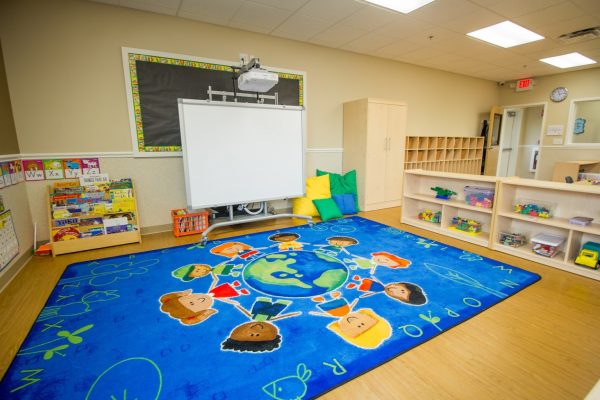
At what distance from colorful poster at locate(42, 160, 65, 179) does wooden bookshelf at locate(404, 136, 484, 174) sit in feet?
16.8

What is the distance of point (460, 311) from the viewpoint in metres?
1.85

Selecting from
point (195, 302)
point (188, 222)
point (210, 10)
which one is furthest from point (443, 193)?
point (210, 10)

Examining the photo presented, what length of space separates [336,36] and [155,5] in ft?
7.48

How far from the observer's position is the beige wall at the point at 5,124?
251cm

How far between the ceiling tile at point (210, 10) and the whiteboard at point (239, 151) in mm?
1028

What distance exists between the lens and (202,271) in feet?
8.03

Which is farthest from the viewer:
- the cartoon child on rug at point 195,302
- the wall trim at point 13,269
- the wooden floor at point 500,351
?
the wall trim at point 13,269

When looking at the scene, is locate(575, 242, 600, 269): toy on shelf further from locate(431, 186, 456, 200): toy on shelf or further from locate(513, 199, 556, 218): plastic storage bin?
locate(431, 186, 456, 200): toy on shelf

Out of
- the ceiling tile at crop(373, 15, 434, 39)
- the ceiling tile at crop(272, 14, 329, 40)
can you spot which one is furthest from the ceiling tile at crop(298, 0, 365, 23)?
the ceiling tile at crop(373, 15, 434, 39)

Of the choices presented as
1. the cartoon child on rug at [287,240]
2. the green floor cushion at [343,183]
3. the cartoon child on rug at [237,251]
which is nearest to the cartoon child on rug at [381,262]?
the cartoon child on rug at [287,240]

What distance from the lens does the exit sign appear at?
6354 mm

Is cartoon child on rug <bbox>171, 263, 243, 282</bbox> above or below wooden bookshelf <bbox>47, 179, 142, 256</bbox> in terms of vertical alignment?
below

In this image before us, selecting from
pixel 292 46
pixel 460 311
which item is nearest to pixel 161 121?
pixel 292 46

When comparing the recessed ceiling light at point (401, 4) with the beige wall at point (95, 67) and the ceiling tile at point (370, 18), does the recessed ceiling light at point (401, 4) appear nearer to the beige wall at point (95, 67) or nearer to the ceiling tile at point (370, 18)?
the ceiling tile at point (370, 18)
